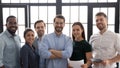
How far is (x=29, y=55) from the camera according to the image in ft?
10.4

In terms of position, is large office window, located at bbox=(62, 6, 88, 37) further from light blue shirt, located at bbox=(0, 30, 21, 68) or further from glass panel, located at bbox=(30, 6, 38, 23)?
light blue shirt, located at bbox=(0, 30, 21, 68)

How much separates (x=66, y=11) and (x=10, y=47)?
2615mm

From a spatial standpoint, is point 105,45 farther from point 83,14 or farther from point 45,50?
point 83,14

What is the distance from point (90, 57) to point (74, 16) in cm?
268

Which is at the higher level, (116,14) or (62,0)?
(62,0)

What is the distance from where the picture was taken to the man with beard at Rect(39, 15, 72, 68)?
287 cm

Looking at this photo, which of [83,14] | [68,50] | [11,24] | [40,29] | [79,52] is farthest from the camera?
[83,14]

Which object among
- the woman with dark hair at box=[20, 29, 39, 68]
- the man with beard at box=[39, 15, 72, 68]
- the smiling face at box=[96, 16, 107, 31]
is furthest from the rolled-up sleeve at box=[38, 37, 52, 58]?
the smiling face at box=[96, 16, 107, 31]

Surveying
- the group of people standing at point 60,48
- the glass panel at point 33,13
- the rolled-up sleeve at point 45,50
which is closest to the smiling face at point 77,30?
the group of people standing at point 60,48

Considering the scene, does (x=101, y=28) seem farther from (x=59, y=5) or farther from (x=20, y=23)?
(x=20, y=23)

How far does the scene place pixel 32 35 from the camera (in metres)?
3.21

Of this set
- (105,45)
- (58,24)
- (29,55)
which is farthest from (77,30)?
(29,55)

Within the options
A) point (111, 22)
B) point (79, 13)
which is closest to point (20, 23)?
point (79, 13)

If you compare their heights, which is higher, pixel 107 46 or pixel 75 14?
pixel 75 14
